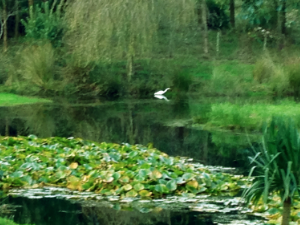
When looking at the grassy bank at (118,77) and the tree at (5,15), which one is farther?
the tree at (5,15)

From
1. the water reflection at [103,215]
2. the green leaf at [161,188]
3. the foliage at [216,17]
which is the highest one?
the foliage at [216,17]

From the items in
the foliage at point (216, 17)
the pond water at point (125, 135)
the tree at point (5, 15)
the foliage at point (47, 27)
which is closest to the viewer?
the pond water at point (125, 135)

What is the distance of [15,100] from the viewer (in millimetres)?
21703

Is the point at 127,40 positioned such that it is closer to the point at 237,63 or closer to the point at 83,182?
the point at 237,63

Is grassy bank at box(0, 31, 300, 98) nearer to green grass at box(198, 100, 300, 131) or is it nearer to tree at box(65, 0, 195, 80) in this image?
tree at box(65, 0, 195, 80)

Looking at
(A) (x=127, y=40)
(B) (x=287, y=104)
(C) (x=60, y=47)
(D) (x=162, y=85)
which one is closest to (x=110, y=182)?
(B) (x=287, y=104)

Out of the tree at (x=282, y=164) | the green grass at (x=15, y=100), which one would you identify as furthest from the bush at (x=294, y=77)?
the tree at (x=282, y=164)

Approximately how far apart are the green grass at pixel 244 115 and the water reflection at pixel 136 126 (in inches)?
26.3

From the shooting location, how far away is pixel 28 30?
27.6 m

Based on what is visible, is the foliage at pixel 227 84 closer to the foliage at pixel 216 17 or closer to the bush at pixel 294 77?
the bush at pixel 294 77

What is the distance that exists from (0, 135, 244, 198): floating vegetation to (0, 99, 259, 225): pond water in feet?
1.78

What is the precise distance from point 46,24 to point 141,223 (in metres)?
21.6

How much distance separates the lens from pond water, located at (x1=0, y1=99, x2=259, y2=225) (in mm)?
6840

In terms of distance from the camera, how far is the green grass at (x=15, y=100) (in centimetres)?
2125
